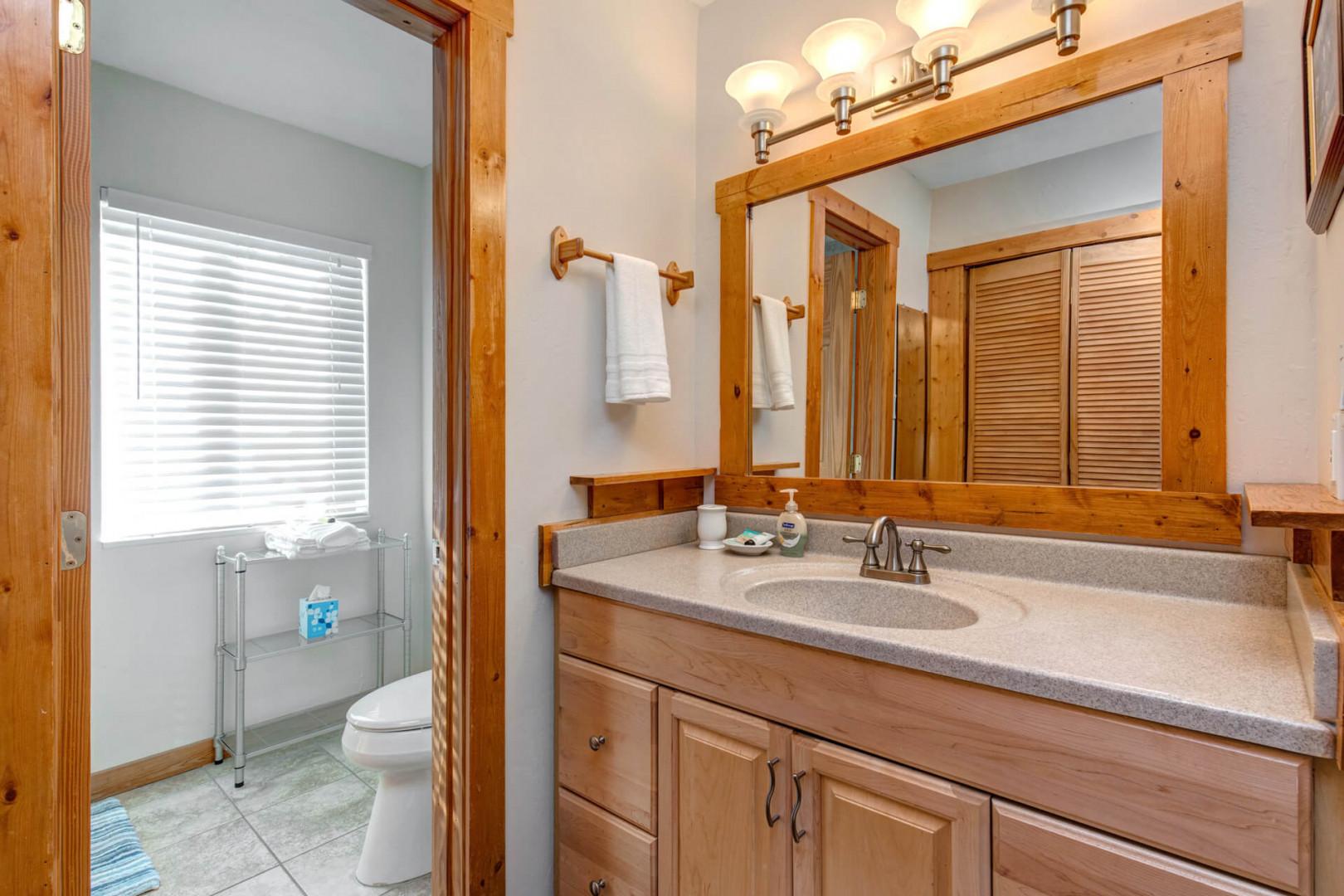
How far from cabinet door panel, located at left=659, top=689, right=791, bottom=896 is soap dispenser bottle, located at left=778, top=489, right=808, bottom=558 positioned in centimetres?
52

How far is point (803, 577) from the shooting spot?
139 cm

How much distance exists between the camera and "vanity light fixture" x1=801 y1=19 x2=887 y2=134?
1405 millimetres

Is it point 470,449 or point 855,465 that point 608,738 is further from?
point 855,465

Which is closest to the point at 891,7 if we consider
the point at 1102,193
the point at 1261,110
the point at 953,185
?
the point at 953,185

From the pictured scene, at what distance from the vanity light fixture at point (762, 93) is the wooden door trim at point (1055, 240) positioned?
512 mm

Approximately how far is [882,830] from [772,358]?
1152 mm

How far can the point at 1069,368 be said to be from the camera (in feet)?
4.22

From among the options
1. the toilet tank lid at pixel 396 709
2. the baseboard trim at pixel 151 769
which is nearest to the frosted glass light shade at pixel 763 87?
the toilet tank lid at pixel 396 709

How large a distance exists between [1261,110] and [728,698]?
54.0 inches

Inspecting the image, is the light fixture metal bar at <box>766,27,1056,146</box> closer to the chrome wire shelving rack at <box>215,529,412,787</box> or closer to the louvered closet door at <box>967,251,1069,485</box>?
the louvered closet door at <box>967,251,1069,485</box>

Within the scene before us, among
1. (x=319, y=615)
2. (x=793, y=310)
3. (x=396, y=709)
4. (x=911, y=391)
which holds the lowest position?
(x=396, y=709)

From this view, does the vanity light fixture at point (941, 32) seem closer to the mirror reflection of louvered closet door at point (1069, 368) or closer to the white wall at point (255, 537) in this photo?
the mirror reflection of louvered closet door at point (1069, 368)

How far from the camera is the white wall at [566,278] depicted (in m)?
1.40

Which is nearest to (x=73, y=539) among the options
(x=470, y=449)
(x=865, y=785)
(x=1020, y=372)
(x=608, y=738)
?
(x=470, y=449)
